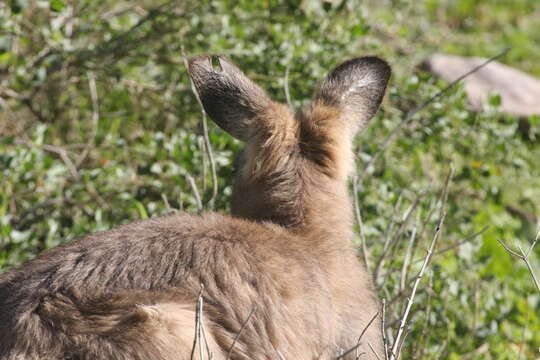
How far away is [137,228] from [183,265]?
12.5 inches

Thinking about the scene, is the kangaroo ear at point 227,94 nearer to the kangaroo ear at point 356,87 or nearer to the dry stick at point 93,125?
the kangaroo ear at point 356,87

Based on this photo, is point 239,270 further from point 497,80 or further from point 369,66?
point 497,80

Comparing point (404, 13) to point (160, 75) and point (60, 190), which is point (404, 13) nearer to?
point (160, 75)

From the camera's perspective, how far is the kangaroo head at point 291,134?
371cm

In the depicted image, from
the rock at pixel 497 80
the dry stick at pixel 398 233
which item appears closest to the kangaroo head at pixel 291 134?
the dry stick at pixel 398 233

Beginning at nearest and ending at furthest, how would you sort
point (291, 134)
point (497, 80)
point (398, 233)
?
point (291, 134)
point (398, 233)
point (497, 80)

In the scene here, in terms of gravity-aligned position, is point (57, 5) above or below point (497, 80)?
above

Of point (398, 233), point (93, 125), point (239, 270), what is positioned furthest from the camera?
point (93, 125)

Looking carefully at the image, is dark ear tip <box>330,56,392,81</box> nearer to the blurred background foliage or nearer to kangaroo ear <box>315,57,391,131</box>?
kangaroo ear <box>315,57,391,131</box>

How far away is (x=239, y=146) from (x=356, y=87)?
1.00 meters

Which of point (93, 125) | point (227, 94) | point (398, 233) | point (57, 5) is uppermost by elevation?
point (227, 94)

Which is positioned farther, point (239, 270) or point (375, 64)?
point (375, 64)

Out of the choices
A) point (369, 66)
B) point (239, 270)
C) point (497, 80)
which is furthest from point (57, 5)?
point (497, 80)

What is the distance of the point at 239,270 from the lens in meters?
3.15
